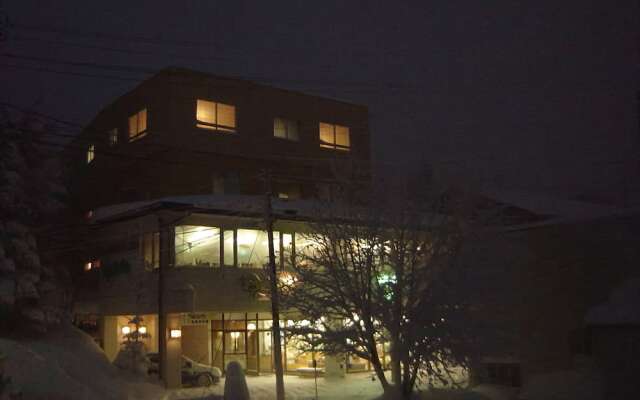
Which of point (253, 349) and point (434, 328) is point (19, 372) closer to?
point (434, 328)

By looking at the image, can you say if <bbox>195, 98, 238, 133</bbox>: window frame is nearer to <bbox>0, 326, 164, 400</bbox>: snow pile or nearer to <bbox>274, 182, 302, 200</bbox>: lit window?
<bbox>274, 182, 302, 200</bbox>: lit window

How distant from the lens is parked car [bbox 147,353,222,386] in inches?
1155

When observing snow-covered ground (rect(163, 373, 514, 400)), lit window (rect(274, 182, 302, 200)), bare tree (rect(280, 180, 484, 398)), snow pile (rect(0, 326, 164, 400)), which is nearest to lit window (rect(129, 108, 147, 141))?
lit window (rect(274, 182, 302, 200))

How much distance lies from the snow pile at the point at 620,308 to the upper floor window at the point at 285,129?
23983 millimetres

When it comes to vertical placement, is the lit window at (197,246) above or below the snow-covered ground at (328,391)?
above

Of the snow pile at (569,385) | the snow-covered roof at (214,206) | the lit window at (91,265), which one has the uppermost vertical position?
the snow-covered roof at (214,206)

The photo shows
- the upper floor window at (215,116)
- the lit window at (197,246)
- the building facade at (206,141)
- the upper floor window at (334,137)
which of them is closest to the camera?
the lit window at (197,246)

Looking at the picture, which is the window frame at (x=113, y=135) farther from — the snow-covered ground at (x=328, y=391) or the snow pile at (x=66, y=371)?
the snow-covered ground at (x=328, y=391)

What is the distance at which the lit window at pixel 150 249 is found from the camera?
100 ft

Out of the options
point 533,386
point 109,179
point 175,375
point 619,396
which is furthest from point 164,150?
point 619,396

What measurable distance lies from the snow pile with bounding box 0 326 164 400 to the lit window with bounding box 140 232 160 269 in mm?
4118

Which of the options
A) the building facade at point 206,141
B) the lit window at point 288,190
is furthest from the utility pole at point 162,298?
the lit window at point 288,190

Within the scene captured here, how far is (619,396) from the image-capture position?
2030cm

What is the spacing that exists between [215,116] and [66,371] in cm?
1934
